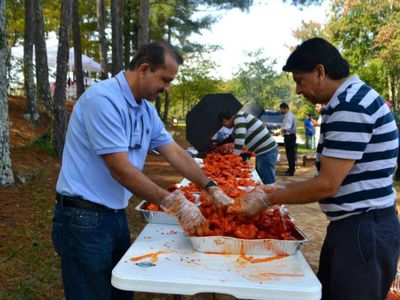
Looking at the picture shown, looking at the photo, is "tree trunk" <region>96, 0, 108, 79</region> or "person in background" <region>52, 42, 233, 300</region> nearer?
"person in background" <region>52, 42, 233, 300</region>

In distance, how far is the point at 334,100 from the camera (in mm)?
2016

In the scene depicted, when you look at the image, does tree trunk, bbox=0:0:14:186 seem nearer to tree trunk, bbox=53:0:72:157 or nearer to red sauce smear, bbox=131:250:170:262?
Result: tree trunk, bbox=53:0:72:157

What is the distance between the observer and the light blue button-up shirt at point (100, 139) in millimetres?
2076

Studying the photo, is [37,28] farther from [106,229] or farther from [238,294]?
[238,294]

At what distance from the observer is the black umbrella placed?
7578 millimetres

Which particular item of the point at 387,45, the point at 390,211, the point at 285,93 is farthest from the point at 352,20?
the point at 285,93

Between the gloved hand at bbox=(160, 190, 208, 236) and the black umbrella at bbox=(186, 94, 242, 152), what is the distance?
17.2ft

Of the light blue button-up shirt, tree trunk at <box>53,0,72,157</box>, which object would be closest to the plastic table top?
the light blue button-up shirt

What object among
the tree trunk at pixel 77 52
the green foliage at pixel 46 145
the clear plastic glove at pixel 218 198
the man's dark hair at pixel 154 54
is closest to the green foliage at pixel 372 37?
the tree trunk at pixel 77 52

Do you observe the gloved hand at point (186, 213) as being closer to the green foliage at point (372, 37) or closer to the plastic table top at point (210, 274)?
the plastic table top at point (210, 274)

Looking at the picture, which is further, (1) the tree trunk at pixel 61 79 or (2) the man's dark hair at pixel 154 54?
(1) the tree trunk at pixel 61 79

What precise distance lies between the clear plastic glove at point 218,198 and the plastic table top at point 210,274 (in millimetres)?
440

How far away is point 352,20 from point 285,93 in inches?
1398

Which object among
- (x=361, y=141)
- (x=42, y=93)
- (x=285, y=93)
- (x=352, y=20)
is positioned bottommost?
(x=285, y=93)
